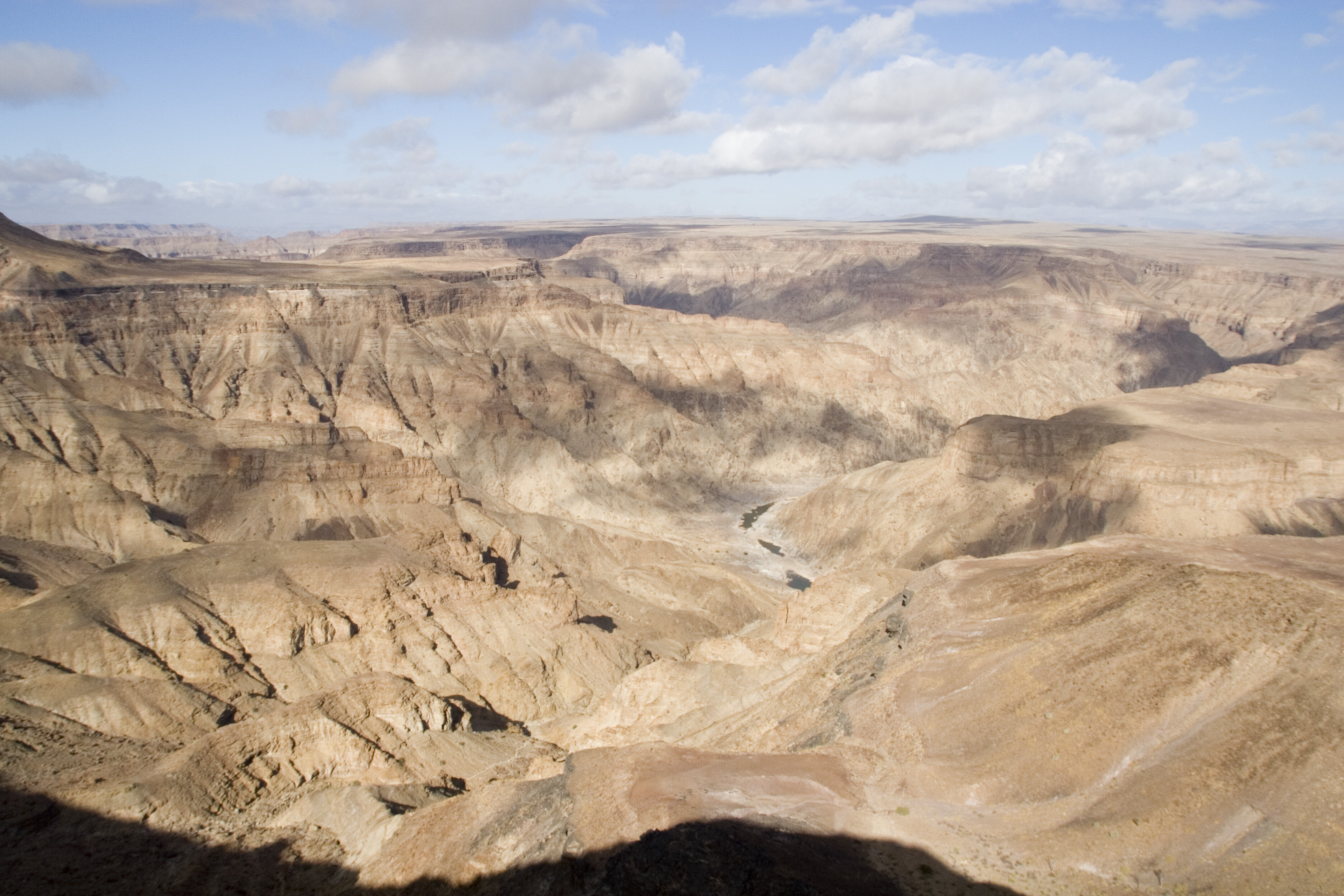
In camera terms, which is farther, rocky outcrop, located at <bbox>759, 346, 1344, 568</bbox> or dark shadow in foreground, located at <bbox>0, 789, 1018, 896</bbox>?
rocky outcrop, located at <bbox>759, 346, 1344, 568</bbox>

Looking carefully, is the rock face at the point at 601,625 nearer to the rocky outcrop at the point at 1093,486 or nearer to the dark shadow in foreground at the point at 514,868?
the dark shadow in foreground at the point at 514,868

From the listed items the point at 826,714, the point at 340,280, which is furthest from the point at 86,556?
the point at 340,280

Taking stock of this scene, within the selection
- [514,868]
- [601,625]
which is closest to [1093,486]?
[601,625]

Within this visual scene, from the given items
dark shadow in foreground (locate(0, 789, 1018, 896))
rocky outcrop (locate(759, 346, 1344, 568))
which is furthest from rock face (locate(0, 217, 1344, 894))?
rocky outcrop (locate(759, 346, 1344, 568))

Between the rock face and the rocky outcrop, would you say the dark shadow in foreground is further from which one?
the rocky outcrop

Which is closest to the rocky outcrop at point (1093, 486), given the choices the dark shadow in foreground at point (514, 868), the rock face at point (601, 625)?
the rock face at point (601, 625)

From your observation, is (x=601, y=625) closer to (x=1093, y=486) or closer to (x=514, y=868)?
(x=514, y=868)
